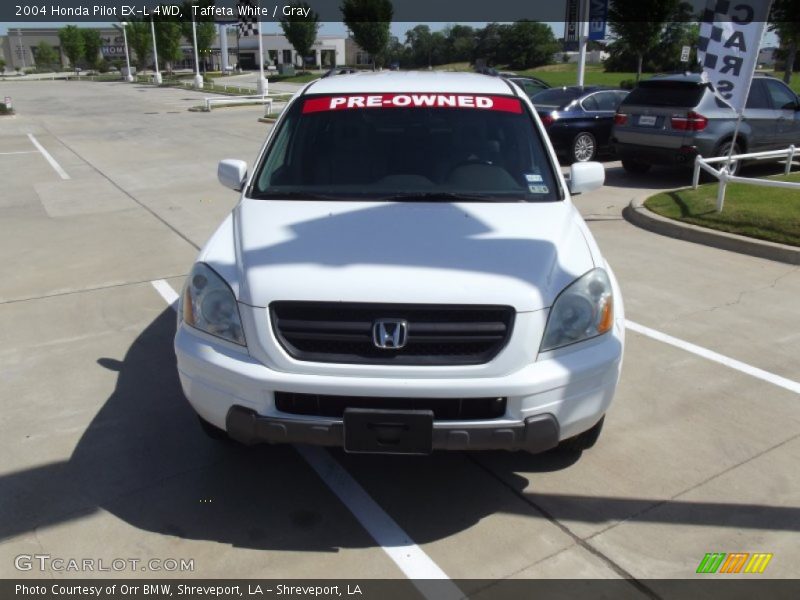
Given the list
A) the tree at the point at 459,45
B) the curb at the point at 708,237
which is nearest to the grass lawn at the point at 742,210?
the curb at the point at 708,237

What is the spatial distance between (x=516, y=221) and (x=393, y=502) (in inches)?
58.6

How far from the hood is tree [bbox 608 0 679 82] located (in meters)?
34.2

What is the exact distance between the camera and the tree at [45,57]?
3775 inches

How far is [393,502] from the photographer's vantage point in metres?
3.29

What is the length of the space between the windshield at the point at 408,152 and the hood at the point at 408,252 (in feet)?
0.65

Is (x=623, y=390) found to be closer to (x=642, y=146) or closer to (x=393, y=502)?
(x=393, y=502)

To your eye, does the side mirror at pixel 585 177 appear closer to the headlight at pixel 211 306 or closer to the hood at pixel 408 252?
the hood at pixel 408 252

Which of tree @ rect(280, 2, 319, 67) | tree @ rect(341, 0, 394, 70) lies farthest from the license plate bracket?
tree @ rect(280, 2, 319, 67)

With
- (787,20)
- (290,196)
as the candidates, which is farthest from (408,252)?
(787,20)

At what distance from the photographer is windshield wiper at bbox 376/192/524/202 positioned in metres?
3.74

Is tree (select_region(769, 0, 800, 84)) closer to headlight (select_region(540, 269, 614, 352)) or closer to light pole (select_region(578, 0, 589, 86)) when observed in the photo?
light pole (select_region(578, 0, 589, 86))

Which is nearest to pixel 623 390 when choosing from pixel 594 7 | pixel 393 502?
pixel 393 502

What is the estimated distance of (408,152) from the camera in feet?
13.5

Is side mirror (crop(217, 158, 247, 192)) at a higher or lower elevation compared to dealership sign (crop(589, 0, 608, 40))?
lower
